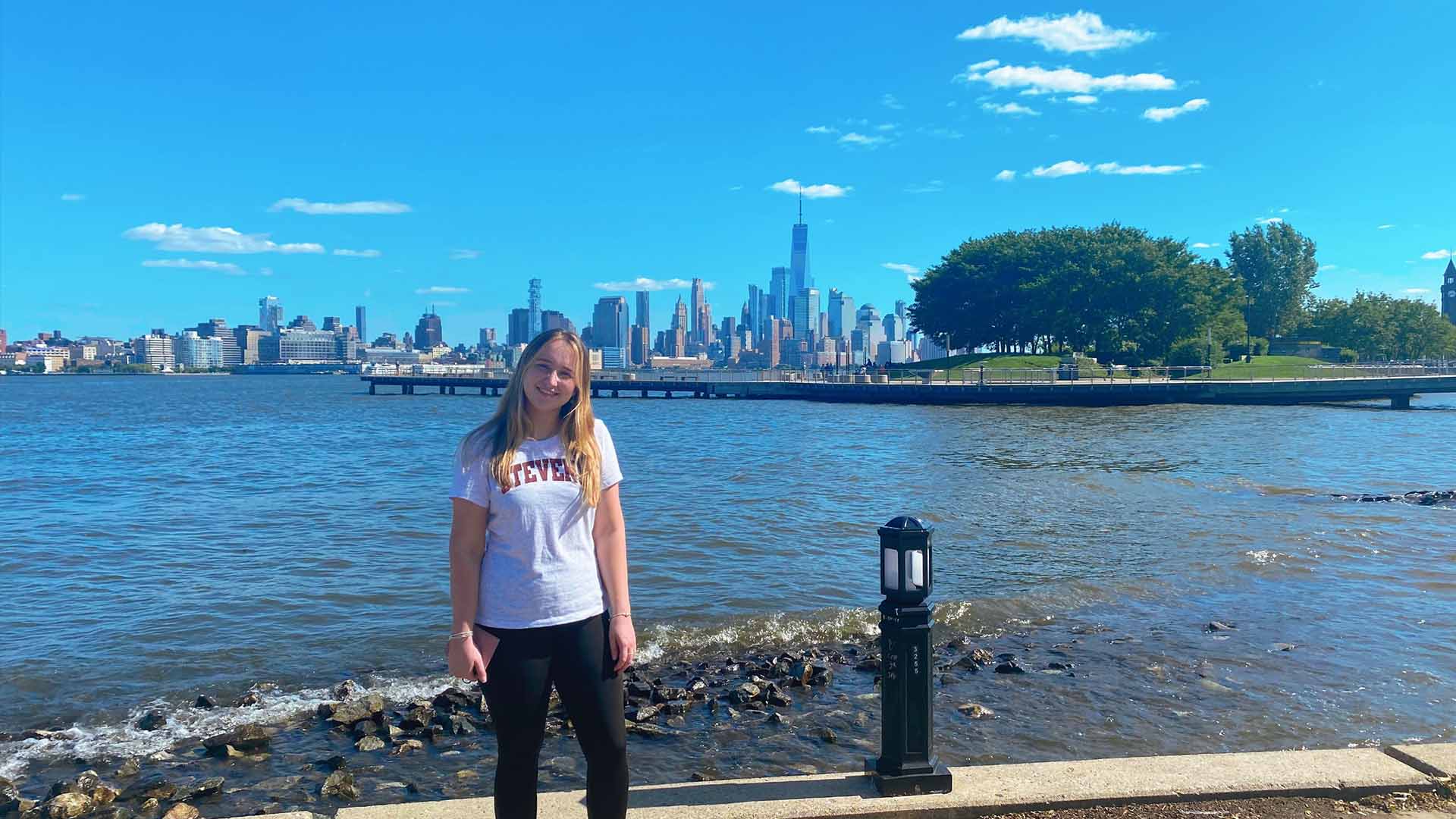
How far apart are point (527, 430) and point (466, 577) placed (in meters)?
0.53

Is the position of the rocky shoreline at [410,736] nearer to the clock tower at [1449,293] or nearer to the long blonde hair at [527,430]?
the long blonde hair at [527,430]

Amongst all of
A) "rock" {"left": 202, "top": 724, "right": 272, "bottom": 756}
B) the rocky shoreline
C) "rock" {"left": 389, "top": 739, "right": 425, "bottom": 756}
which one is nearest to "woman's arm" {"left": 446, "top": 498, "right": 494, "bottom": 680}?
the rocky shoreline

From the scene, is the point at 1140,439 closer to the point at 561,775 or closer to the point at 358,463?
the point at 358,463

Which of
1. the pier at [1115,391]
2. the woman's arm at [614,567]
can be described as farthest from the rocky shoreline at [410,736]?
the pier at [1115,391]

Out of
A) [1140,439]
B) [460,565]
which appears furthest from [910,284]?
[460,565]

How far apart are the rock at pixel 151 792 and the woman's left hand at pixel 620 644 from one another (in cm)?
375

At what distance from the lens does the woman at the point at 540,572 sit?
10.8 ft

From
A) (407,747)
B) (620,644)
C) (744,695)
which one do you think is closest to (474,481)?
(620,644)

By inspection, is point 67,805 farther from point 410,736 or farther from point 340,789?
point 410,736

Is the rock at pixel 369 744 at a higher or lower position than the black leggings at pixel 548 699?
lower

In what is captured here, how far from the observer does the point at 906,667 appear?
4.58 metres

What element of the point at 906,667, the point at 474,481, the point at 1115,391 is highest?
the point at 474,481

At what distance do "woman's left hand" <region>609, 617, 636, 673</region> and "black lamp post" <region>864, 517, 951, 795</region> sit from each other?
137cm

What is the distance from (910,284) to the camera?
10031cm
